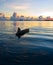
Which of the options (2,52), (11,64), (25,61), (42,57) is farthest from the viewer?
(2,52)

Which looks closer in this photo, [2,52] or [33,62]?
[33,62]

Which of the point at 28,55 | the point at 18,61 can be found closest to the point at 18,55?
the point at 28,55

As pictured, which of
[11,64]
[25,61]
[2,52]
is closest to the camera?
Answer: [11,64]

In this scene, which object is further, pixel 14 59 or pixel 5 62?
pixel 14 59

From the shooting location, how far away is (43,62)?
63.8ft

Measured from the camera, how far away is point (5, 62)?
62.5 feet

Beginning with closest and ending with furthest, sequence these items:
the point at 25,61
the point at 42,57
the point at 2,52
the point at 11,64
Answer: the point at 11,64
the point at 25,61
the point at 42,57
the point at 2,52

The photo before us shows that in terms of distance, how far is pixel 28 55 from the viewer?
22.6 m

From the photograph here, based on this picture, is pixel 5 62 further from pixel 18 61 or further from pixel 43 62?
pixel 43 62

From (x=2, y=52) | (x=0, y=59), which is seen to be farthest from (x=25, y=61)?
(x=2, y=52)

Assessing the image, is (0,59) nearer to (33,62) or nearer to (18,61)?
(18,61)

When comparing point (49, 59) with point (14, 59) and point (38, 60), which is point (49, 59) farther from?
point (14, 59)

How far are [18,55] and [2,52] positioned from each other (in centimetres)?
294

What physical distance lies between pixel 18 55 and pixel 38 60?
144 inches
